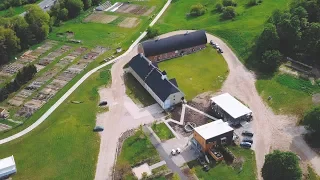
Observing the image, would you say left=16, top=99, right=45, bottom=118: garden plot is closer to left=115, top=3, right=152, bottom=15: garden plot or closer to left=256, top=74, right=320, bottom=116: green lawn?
left=256, top=74, right=320, bottom=116: green lawn

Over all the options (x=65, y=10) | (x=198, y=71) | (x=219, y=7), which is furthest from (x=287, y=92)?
(x=65, y=10)

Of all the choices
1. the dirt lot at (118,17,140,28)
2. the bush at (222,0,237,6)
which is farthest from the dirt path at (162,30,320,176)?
the dirt lot at (118,17,140,28)

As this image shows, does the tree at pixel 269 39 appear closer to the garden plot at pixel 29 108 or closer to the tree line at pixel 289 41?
the tree line at pixel 289 41

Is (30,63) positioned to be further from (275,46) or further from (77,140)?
(275,46)

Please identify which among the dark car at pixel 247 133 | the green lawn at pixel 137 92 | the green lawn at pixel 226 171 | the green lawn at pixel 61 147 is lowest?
the green lawn at pixel 226 171

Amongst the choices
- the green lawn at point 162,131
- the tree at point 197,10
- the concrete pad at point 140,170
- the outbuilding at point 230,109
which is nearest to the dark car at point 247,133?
the outbuilding at point 230,109

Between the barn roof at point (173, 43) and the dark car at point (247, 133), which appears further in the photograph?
the barn roof at point (173, 43)

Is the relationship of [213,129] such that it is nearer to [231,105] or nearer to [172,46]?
[231,105]
